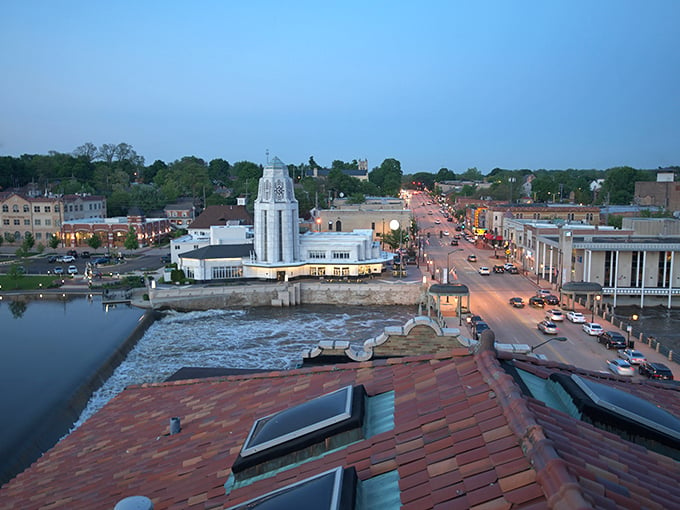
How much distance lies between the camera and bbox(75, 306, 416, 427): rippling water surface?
113 ft

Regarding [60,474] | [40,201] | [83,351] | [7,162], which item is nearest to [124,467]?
[60,474]

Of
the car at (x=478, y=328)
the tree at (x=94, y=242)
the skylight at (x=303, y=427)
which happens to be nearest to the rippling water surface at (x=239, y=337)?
the car at (x=478, y=328)

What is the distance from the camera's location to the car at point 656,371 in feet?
92.3

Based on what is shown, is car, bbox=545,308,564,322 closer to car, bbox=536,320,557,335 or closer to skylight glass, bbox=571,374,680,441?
car, bbox=536,320,557,335

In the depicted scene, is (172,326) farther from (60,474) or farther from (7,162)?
(7,162)

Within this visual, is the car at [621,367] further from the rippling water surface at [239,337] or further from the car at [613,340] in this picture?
the rippling water surface at [239,337]

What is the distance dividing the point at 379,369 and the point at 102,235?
8137cm

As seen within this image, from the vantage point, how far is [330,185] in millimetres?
129875

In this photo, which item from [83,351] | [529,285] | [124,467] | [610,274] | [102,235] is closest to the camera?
[124,467]

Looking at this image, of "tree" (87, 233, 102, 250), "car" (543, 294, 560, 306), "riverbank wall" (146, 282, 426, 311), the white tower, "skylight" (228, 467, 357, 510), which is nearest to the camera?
"skylight" (228, 467, 357, 510)

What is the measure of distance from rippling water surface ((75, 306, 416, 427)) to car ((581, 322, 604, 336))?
535 inches

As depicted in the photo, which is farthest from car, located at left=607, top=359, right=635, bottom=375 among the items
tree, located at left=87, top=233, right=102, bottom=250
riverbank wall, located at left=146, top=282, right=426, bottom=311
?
tree, located at left=87, top=233, right=102, bottom=250

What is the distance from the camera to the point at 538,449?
185 inches

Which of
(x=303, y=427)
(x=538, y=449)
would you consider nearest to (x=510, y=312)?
(x=303, y=427)
